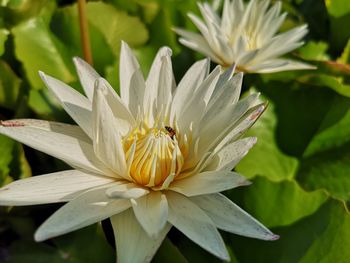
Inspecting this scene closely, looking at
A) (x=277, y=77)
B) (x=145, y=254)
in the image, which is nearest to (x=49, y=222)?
(x=145, y=254)

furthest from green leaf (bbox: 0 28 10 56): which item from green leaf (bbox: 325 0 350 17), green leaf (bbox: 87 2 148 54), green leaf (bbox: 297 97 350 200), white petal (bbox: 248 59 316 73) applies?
green leaf (bbox: 325 0 350 17)

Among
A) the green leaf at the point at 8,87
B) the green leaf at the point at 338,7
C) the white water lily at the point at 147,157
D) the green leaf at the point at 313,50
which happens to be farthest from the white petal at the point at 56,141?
the green leaf at the point at 338,7

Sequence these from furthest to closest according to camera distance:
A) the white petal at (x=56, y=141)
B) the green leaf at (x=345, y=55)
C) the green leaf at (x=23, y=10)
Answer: the green leaf at (x=345, y=55) < the green leaf at (x=23, y=10) < the white petal at (x=56, y=141)

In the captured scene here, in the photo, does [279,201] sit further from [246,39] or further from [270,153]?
[246,39]

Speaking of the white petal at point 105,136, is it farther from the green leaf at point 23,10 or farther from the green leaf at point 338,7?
the green leaf at point 338,7

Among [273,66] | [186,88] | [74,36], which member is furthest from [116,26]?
[186,88]
